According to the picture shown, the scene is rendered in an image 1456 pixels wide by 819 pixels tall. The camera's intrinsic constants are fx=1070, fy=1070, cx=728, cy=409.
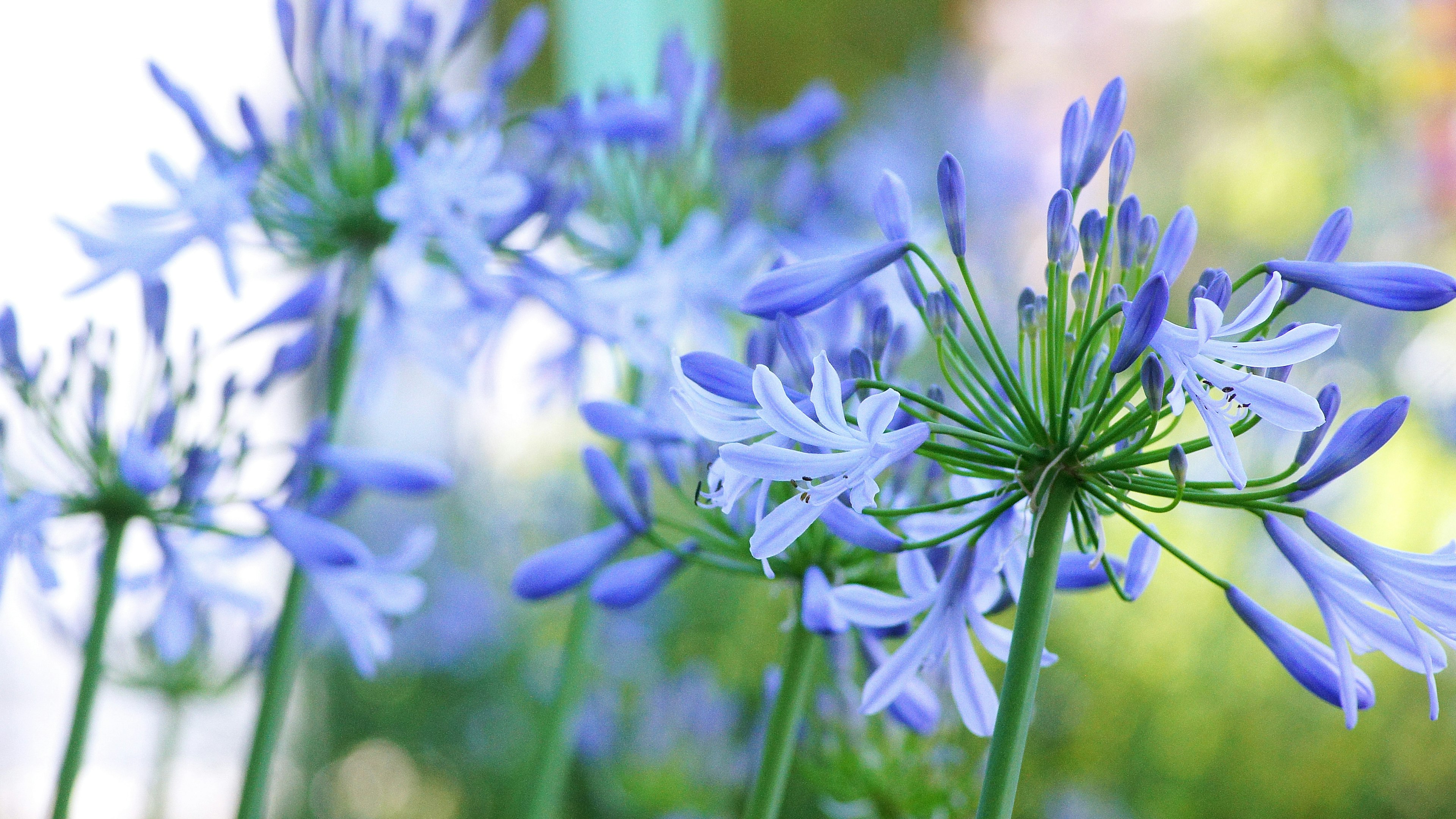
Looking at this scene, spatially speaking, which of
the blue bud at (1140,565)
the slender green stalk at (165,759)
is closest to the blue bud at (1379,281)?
the blue bud at (1140,565)

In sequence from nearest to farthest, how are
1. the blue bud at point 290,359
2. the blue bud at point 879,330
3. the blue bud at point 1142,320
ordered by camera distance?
the blue bud at point 1142,320, the blue bud at point 879,330, the blue bud at point 290,359

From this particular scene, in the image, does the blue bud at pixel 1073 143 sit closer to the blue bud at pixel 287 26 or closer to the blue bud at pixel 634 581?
the blue bud at pixel 634 581

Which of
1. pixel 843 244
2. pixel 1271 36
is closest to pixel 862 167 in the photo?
pixel 843 244

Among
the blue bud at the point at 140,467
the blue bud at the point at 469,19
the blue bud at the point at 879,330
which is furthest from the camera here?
the blue bud at the point at 469,19

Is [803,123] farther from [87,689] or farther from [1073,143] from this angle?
[87,689]

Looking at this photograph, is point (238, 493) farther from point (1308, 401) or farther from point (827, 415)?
point (1308, 401)

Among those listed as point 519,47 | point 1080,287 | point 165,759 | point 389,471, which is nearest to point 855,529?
point 1080,287
